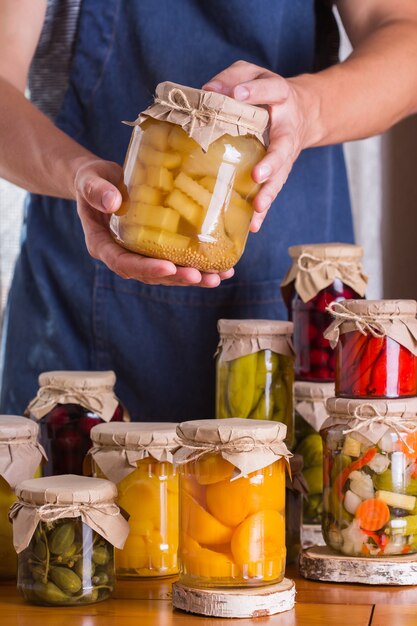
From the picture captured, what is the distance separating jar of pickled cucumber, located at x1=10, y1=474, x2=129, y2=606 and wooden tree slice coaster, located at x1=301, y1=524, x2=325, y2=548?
10.7 inches

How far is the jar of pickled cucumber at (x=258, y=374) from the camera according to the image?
3.76 feet

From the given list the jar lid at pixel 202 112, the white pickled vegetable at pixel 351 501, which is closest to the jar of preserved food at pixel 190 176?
the jar lid at pixel 202 112

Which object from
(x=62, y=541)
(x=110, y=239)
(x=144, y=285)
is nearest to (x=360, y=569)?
(x=62, y=541)

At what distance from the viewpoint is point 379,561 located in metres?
1.01

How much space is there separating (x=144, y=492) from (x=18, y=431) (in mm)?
143

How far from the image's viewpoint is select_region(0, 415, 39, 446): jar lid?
42.1 inches

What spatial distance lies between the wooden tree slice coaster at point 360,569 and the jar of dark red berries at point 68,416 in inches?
10.8

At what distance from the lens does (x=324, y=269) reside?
123cm

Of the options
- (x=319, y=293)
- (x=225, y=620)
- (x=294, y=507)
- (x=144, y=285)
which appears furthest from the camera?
(x=144, y=285)

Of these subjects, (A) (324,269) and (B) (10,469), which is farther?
(A) (324,269)

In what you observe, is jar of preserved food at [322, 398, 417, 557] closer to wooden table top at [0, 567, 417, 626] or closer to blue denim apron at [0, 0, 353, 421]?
wooden table top at [0, 567, 417, 626]

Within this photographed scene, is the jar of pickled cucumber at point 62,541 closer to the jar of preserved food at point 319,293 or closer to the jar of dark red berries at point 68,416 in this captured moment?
the jar of dark red berries at point 68,416

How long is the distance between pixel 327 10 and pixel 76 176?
65 cm

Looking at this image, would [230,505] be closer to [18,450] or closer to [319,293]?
[18,450]
